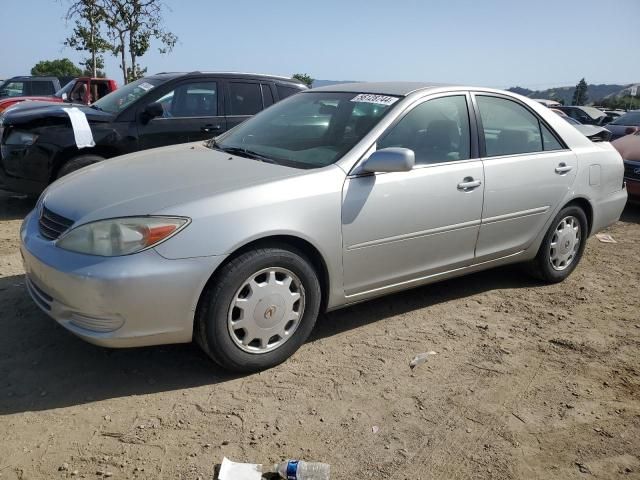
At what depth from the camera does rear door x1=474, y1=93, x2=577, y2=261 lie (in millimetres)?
4000

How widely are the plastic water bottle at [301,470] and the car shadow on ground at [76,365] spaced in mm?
829

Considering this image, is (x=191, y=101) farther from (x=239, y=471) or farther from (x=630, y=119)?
(x=630, y=119)

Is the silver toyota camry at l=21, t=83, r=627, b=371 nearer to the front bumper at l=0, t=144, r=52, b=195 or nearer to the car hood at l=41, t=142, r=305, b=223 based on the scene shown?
the car hood at l=41, t=142, r=305, b=223

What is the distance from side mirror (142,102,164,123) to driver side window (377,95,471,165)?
358cm

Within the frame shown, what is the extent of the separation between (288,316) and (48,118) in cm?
432

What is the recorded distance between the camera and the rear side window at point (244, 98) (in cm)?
687

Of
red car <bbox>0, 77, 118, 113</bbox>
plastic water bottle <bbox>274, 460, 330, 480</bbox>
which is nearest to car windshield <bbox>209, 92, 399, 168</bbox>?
plastic water bottle <bbox>274, 460, 330, 480</bbox>

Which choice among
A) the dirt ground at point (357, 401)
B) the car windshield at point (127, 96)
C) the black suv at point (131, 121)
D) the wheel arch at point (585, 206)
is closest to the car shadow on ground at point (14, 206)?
the black suv at point (131, 121)

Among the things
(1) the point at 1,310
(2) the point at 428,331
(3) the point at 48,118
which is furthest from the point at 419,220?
(3) the point at 48,118

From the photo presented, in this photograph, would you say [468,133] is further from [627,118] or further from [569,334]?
[627,118]

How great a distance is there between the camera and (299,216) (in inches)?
120

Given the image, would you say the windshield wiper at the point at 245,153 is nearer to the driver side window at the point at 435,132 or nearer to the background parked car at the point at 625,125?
the driver side window at the point at 435,132

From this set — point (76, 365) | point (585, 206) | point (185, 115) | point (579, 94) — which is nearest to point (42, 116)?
point (185, 115)

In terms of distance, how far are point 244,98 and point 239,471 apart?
539cm
